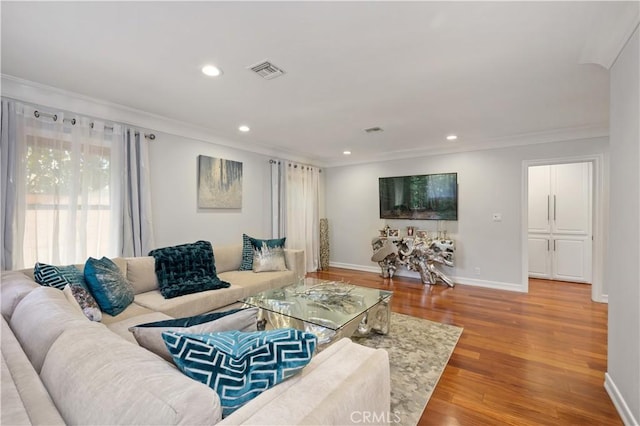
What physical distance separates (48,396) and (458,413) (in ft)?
6.66

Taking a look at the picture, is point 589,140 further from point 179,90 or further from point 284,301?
point 179,90

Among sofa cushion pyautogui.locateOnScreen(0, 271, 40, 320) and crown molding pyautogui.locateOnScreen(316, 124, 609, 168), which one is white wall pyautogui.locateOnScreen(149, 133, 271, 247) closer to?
sofa cushion pyautogui.locateOnScreen(0, 271, 40, 320)

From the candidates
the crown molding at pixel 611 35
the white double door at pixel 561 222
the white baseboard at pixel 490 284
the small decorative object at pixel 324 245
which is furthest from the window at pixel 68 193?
the white double door at pixel 561 222

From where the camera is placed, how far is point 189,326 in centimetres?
112

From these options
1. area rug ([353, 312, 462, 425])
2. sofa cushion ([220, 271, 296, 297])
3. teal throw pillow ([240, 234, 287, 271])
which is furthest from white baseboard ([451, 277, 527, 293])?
teal throw pillow ([240, 234, 287, 271])

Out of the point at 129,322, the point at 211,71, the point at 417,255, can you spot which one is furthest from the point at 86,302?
the point at 417,255

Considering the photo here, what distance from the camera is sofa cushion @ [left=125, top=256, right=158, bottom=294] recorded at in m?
2.69

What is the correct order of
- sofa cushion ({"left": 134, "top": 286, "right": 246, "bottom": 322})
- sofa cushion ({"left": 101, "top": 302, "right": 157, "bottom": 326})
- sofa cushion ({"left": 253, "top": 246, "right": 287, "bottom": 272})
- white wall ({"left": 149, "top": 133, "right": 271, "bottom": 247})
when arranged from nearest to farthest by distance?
sofa cushion ({"left": 101, "top": 302, "right": 157, "bottom": 326}), sofa cushion ({"left": 134, "top": 286, "right": 246, "bottom": 322}), white wall ({"left": 149, "top": 133, "right": 271, "bottom": 247}), sofa cushion ({"left": 253, "top": 246, "right": 287, "bottom": 272})

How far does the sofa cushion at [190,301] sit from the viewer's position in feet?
7.96

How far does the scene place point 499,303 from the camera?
12.5 feet

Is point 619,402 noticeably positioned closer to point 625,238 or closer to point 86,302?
point 625,238

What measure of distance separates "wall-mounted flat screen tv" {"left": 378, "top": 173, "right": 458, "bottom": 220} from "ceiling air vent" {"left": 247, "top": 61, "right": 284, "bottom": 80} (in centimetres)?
357

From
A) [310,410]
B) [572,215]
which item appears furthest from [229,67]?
[572,215]

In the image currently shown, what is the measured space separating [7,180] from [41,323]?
2091 millimetres
